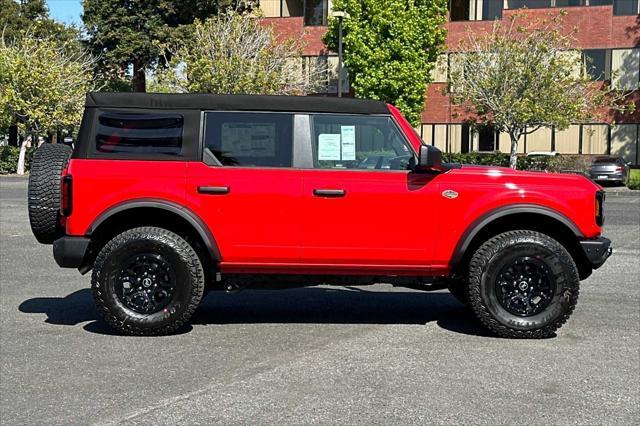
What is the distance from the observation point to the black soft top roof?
668cm

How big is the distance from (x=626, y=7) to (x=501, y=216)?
130ft

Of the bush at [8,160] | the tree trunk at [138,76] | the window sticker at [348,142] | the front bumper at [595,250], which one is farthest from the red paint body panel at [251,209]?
the tree trunk at [138,76]

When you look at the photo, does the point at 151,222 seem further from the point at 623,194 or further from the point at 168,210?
the point at 623,194

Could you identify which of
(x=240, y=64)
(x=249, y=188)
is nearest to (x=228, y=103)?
(x=249, y=188)

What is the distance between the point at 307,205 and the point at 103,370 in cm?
215

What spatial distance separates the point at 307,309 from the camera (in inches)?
309

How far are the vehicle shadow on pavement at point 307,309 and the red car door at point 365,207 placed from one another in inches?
34.3

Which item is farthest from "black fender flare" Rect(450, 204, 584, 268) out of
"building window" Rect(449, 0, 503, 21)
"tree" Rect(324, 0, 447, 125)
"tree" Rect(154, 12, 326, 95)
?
"building window" Rect(449, 0, 503, 21)

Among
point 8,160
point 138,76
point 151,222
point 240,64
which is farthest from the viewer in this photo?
point 138,76

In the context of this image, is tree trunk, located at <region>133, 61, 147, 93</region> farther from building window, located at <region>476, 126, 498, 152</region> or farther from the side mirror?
the side mirror

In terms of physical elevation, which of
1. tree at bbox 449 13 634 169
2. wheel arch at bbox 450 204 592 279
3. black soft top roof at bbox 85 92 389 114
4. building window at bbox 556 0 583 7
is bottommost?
wheel arch at bbox 450 204 592 279

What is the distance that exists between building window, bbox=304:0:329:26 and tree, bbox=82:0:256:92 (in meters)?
5.00

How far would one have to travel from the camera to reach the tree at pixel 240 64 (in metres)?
39.0

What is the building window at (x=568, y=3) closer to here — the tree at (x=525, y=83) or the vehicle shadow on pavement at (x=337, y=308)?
the tree at (x=525, y=83)
